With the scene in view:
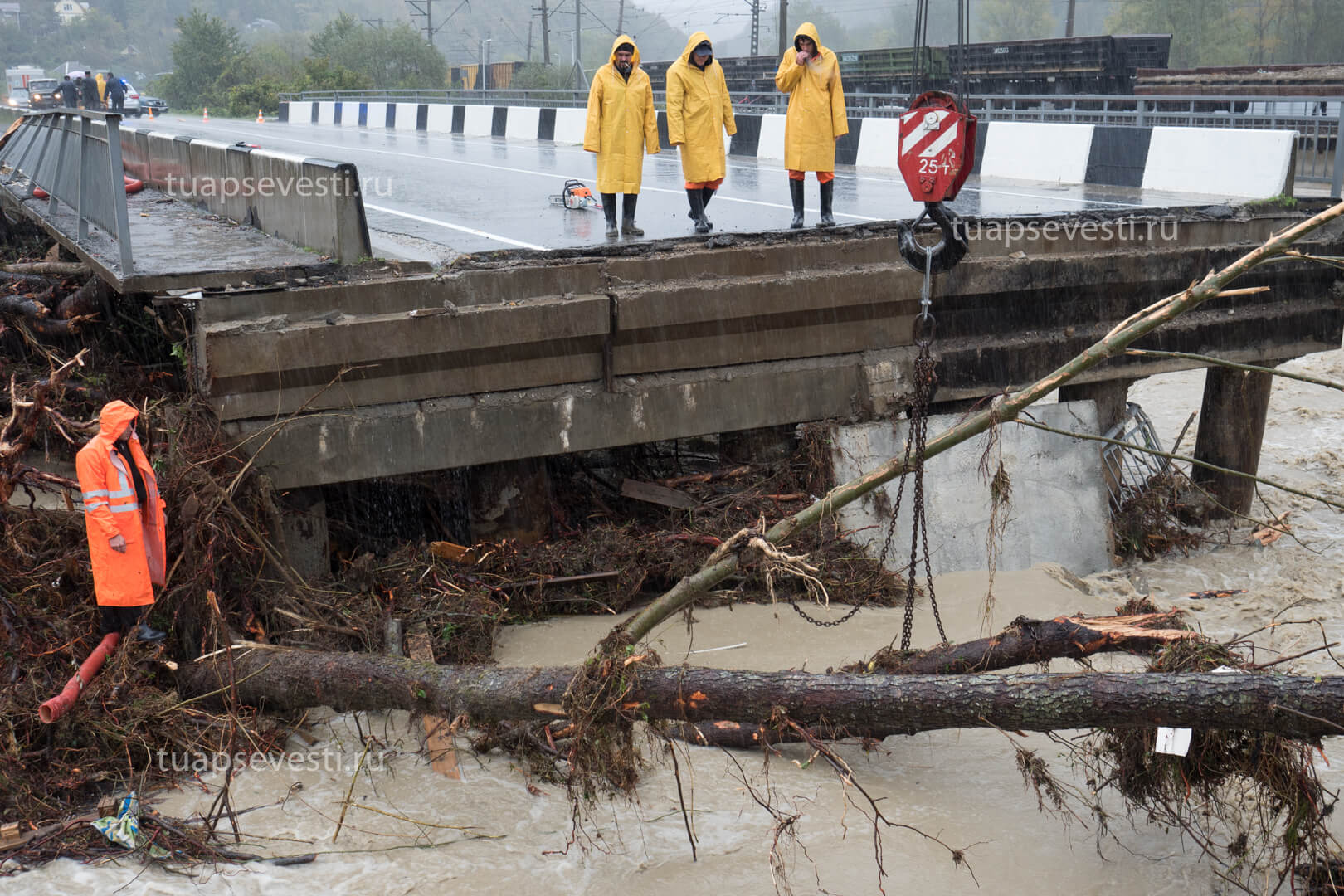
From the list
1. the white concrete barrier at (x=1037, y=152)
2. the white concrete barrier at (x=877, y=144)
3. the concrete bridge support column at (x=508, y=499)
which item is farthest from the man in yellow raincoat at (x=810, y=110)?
the white concrete barrier at (x=877, y=144)

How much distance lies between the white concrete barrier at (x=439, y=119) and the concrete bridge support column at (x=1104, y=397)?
24.1 meters

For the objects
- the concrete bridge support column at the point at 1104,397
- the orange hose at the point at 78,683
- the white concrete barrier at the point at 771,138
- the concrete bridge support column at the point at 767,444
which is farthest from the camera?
the white concrete barrier at the point at 771,138

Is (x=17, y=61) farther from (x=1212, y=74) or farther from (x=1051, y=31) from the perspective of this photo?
(x=1212, y=74)

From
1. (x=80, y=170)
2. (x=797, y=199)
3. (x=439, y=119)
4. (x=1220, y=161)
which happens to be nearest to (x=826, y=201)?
(x=797, y=199)

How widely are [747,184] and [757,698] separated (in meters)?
11.1

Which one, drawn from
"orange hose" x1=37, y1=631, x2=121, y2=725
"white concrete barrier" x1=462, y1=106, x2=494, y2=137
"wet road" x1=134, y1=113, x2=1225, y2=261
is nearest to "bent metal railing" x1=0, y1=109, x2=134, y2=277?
"wet road" x1=134, y1=113, x2=1225, y2=261

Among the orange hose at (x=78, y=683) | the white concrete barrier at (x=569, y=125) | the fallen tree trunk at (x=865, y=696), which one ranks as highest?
the white concrete barrier at (x=569, y=125)

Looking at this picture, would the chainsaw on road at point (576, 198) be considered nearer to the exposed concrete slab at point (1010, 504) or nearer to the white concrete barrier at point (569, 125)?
the exposed concrete slab at point (1010, 504)

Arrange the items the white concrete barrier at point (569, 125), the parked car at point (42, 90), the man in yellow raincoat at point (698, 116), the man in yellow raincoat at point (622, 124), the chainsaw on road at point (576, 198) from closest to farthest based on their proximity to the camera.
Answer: the man in yellow raincoat at point (622, 124) → the man in yellow raincoat at point (698, 116) → the chainsaw on road at point (576, 198) → the white concrete barrier at point (569, 125) → the parked car at point (42, 90)

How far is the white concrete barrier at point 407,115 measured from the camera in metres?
33.1

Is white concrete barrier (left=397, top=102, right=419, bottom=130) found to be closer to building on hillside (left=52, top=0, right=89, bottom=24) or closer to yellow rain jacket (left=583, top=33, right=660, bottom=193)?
yellow rain jacket (left=583, top=33, right=660, bottom=193)

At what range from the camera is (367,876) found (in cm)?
495

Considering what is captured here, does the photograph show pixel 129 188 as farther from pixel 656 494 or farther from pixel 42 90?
pixel 42 90

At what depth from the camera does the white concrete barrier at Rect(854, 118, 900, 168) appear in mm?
17922
